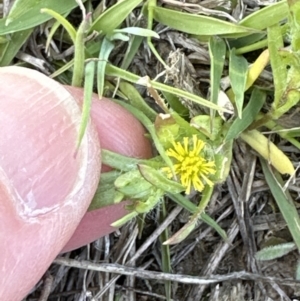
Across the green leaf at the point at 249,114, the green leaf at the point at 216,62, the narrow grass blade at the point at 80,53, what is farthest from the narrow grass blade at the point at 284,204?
Answer: the narrow grass blade at the point at 80,53

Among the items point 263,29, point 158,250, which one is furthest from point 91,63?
point 158,250

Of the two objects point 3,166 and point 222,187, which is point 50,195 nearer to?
point 3,166

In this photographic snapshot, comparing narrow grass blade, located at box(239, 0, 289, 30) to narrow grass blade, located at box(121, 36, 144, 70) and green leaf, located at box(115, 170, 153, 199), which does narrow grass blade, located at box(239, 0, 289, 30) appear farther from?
green leaf, located at box(115, 170, 153, 199)

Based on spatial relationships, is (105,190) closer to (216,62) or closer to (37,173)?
(37,173)

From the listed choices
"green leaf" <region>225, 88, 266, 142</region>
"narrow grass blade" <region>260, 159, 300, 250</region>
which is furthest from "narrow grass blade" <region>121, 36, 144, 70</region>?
"narrow grass blade" <region>260, 159, 300, 250</region>

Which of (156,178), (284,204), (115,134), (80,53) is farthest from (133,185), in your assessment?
(284,204)

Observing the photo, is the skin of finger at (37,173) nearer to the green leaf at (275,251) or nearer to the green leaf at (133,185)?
the green leaf at (133,185)
